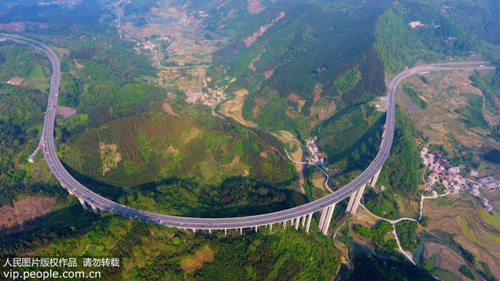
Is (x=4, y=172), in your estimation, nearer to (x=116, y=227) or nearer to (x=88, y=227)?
(x=88, y=227)

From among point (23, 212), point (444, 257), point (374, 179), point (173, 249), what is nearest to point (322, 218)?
point (374, 179)

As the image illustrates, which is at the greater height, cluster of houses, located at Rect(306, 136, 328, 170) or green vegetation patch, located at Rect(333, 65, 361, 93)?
green vegetation patch, located at Rect(333, 65, 361, 93)

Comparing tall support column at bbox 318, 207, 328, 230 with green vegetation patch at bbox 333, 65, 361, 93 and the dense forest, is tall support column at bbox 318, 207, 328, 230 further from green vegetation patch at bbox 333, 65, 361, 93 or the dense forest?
green vegetation patch at bbox 333, 65, 361, 93

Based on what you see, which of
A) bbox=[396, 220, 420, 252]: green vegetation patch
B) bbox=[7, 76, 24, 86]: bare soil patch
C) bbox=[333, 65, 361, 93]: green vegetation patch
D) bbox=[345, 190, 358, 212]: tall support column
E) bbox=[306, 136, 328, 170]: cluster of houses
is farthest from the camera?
bbox=[333, 65, 361, 93]: green vegetation patch

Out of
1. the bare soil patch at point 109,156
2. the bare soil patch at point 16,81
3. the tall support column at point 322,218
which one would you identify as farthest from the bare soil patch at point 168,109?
the bare soil patch at point 16,81

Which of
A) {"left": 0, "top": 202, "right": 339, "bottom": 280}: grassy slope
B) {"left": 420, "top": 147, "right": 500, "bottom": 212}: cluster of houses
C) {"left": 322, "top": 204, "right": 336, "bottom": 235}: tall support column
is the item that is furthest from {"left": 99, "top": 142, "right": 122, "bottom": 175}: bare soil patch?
{"left": 420, "top": 147, "right": 500, "bottom": 212}: cluster of houses

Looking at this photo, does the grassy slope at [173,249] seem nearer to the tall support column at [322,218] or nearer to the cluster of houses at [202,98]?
the tall support column at [322,218]
